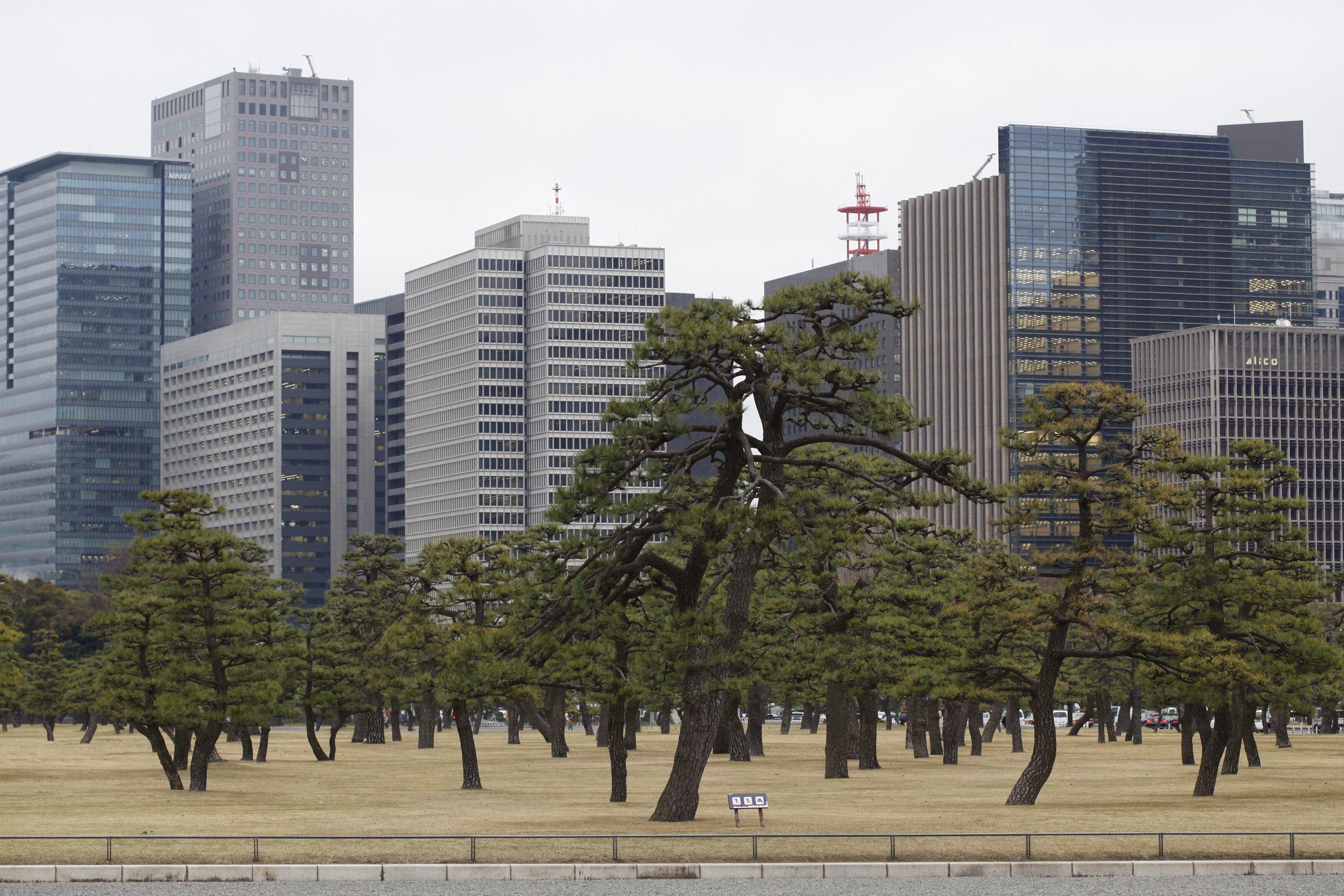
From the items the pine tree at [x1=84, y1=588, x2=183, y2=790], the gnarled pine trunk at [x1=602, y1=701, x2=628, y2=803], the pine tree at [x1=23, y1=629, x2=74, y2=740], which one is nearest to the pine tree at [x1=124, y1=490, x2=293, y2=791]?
the pine tree at [x1=84, y1=588, x2=183, y2=790]

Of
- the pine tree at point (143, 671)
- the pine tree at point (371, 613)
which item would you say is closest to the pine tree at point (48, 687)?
the pine tree at point (371, 613)

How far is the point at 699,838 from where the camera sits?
3275 centimetres

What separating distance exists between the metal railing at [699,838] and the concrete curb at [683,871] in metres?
0.73

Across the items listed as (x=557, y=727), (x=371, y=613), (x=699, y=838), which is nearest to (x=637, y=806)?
(x=699, y=838)

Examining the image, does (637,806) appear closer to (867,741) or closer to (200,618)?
(200,618)

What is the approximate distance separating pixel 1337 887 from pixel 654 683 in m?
33.6

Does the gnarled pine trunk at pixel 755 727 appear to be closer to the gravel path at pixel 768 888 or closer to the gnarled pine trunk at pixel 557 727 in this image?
the gnarled pine trunk at pixel 557 727

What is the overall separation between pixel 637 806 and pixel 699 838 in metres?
14.2

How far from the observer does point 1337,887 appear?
1098 inches

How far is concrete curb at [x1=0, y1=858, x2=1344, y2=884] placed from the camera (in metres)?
29.8

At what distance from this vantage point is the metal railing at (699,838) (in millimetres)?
31188

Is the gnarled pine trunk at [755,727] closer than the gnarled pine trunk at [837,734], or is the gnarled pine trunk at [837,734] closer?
the gnarled pine trunk at [837,734]

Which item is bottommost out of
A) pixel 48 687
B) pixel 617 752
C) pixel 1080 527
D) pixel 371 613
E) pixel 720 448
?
pixel 48 687

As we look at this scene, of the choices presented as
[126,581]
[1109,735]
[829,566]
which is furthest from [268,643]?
[1109,735]
